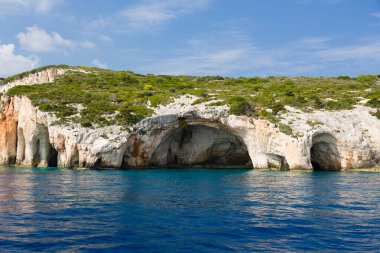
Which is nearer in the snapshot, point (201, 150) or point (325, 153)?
point (325, 153)

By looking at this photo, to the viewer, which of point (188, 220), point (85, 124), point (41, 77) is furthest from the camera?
point (41, 77)

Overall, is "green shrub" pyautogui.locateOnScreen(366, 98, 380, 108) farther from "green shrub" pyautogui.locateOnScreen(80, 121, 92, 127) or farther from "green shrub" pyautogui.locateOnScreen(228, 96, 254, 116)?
"green shrub" pyautogui.locateOnScreen(80, 121, 92, 127)

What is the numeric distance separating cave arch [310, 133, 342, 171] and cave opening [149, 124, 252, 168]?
11.2m

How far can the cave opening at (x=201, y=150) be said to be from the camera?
59.5 metres

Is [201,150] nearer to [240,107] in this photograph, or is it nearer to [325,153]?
[240,107]

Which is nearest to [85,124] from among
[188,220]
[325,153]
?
[325,153]

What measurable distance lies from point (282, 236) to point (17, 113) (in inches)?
2354

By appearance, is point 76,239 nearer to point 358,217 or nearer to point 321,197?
point 358,217

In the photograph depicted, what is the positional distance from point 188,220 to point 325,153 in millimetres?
39473

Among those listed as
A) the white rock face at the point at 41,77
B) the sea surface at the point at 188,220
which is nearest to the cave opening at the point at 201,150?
the sea surface at the point at 188,220

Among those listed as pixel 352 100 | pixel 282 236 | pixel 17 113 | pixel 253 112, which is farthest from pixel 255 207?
pixel 17 113

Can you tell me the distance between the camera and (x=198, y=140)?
60656 mm

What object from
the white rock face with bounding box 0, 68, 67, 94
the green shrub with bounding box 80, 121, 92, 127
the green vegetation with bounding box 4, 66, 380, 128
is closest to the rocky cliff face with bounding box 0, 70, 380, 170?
the green shrub with bounding box 80, 121, 92, 127

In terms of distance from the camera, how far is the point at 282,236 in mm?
14070
